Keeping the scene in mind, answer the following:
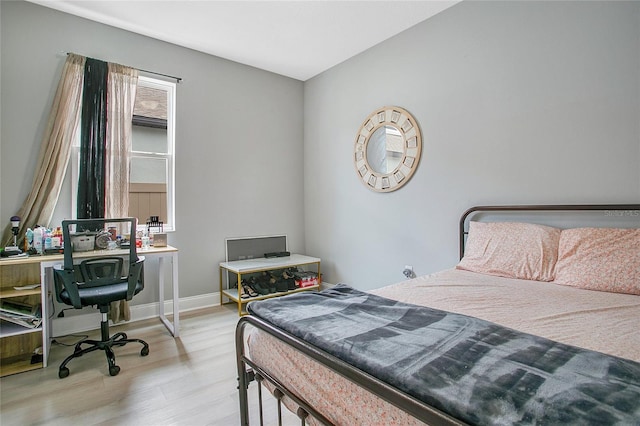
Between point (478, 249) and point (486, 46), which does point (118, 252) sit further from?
point (486, 46)

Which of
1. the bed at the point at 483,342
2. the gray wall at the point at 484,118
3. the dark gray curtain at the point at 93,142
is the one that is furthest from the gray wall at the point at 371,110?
the bed at the point at 483,342

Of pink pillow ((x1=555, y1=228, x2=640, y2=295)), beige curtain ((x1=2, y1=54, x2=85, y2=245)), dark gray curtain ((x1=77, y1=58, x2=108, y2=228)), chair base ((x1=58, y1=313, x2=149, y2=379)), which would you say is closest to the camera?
pink pillow ((x1=555, y1=228, x2=640, y2=295))

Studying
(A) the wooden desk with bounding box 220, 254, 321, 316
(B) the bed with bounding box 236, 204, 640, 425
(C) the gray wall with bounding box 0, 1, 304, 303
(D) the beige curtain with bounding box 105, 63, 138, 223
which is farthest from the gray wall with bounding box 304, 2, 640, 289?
(D) the beige curtain with bounding box 105, 63, 138, 223

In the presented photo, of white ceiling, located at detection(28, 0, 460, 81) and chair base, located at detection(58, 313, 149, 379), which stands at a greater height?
white ceiling, located at detection(28, 0, 460, 81)

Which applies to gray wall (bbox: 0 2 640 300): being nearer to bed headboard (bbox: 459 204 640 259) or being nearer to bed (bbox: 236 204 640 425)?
bed headboard (bbox: 459 204 640 259)

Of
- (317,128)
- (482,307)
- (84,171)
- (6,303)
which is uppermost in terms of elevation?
(317,128)

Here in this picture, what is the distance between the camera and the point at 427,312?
1364mm

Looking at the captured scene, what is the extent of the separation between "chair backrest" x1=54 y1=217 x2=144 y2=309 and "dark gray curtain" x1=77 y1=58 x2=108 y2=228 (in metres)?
0.56

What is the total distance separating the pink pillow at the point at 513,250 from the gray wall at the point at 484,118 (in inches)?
10.4

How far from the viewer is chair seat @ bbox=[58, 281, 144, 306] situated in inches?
86.0

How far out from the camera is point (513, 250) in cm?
216

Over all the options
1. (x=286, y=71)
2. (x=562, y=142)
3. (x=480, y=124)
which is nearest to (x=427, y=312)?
(x=562, y=142)

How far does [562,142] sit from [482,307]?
1406 mm

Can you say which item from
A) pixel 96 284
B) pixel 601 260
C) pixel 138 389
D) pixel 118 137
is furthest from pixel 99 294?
pixel 601 260
